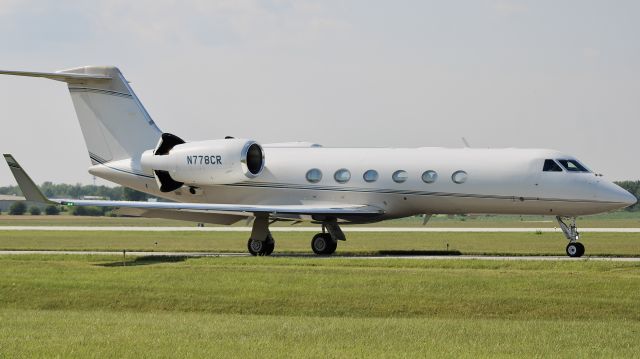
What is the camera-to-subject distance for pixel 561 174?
33.0 meters

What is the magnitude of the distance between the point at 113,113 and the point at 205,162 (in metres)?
4.81

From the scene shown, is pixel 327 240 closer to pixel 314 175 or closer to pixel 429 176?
pixel 314 175

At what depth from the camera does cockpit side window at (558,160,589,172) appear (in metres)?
33.2

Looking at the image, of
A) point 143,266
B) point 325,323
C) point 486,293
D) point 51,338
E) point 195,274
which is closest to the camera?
point 51,338

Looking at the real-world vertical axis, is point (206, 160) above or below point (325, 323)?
above

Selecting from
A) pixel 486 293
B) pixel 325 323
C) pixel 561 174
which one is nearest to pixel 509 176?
pixel 561 174

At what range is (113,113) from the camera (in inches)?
1532

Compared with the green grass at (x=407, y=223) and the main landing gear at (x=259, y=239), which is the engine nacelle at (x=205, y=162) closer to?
the main landing gear at (x=259, y=239)

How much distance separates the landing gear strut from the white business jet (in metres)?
0.03

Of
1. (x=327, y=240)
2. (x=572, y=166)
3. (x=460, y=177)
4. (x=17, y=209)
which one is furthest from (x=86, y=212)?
(x=572, y=166)

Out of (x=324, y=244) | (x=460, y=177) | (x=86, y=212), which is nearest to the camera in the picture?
(x=460, y=177)

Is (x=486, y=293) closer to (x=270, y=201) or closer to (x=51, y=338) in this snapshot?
(x=51, y=338)

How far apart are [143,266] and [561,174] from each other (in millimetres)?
13238

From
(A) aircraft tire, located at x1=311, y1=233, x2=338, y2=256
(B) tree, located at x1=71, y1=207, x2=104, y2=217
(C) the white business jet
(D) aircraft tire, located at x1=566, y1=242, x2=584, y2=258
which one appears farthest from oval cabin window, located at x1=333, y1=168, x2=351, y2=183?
(B) tree, located at x1=71, y1=207, x2=104, y2=217
